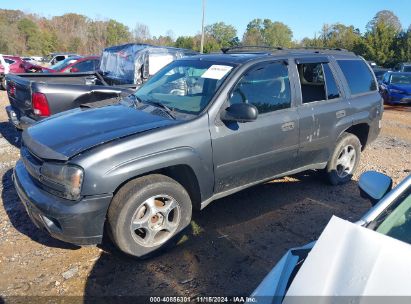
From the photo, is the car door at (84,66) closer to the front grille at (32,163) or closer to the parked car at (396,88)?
the front grille at (32,163)

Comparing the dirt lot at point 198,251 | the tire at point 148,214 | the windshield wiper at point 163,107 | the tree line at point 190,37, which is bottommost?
the dirt lot at point 198,251

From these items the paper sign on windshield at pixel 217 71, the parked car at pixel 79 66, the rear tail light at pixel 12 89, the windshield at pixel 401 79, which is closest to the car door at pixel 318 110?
the paper sign on windshield at pixel 217 71

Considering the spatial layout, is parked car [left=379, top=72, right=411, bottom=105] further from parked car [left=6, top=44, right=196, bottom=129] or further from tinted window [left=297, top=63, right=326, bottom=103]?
tinted window [left=297, top=63, right=326, bottom=103]

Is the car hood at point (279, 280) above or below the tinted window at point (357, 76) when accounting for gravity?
below

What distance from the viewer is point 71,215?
2.87 meters

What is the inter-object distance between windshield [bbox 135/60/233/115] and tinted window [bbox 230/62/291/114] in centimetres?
22

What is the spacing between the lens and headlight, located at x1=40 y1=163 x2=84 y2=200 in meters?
2.84

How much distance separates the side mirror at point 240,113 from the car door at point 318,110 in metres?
1.03

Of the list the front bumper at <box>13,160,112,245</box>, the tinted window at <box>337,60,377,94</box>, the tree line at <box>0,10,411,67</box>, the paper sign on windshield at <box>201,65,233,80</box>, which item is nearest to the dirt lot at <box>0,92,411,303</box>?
the front bumper at <box>13,160,112,245</box>

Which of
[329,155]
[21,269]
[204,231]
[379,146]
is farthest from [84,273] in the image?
[379,146]

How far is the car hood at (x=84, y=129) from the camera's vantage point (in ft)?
9.92

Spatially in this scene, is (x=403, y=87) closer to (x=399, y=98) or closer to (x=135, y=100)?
(x=399, y=98)

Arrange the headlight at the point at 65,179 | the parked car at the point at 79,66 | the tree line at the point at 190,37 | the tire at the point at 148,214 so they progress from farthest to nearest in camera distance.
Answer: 1. the tree line at the point at 190,37
2. the parked car at the point at 79,66
3. the tire at the point at 148,214
4. the headlight at the point at 65,179

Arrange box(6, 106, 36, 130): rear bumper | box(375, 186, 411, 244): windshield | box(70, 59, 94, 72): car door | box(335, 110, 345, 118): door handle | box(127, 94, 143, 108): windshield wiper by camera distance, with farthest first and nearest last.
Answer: box(70, 59, 94, 72): car door → box(6, 106, 36, 130): rear bumper → box(335, 110, 345, 118): door handle → box(127, 94, 143, 108): windshield wiper → box(375, 186, 411, 244): windshield
